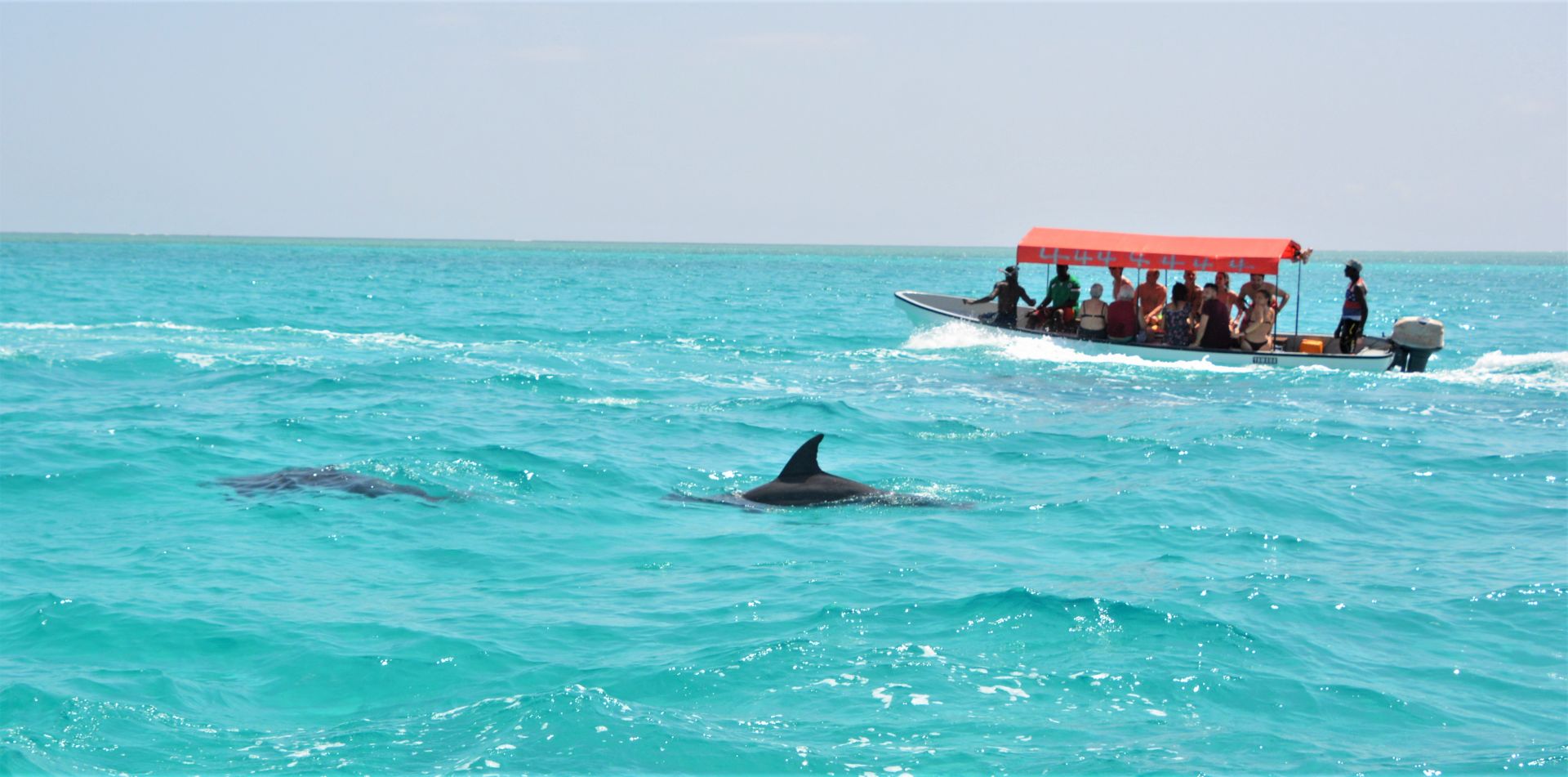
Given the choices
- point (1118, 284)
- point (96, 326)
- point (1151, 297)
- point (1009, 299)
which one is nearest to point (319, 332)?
point (96, 326)

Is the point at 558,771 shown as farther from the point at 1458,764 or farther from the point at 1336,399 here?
the point at 1336,399

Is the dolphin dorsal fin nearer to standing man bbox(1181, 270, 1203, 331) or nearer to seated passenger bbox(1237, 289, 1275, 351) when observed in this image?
standing man bbox(1181, 270, 1203, 331)

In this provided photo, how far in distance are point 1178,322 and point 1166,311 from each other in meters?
0.36

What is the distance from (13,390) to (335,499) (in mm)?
10264

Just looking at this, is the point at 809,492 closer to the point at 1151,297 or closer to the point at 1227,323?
the point at 1227,323

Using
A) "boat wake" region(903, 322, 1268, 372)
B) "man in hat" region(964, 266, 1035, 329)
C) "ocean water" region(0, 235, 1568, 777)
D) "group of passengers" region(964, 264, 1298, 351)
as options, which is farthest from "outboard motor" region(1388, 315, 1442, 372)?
"man in hat" region(964, 266, 1035, 329)

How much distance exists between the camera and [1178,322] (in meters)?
25.4

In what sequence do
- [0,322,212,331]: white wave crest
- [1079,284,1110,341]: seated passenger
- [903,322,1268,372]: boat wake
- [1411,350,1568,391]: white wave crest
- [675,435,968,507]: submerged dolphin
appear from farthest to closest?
1. [0,322,212,331]: white wave crest
2. [1079,284,1110,341]: seated passenger
3. [903,322,1268,372]: boat wake
4. [1411,350,1568,391]: white wave crest
5. [675,435,968,507]: submerged dolphin

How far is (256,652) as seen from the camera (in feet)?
27.8

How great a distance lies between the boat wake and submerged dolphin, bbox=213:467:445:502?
601 inches

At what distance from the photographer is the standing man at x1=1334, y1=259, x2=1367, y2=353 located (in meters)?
24.8

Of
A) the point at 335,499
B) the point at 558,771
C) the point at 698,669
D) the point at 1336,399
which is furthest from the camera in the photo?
the point at 1336,399

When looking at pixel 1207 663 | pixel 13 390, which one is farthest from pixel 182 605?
pixel 13 390

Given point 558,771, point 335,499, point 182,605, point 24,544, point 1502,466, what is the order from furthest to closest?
point 1502,466 < point 335,499 < point 24,544 < point 182,605 < point 558,771
